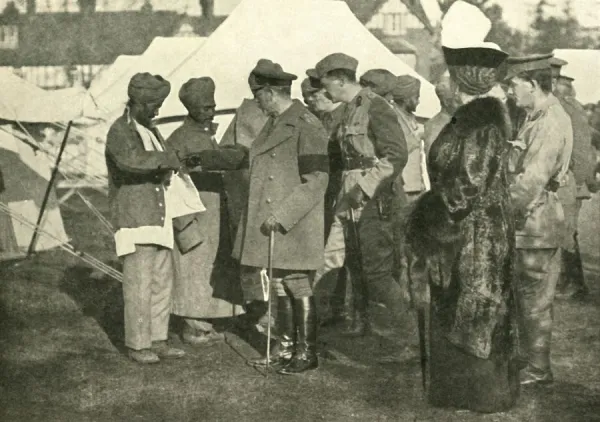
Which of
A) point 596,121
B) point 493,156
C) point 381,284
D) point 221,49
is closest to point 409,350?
point 381,284

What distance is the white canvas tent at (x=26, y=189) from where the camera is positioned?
6406mm

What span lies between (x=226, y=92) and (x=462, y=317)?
3.04 m

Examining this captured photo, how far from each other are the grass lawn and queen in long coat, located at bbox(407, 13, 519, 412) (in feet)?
0.61

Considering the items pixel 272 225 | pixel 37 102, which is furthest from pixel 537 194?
pixel 37 102

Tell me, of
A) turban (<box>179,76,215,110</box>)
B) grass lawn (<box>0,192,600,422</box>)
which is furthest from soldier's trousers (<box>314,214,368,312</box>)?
turban (<box>179,76,215,110</box>)

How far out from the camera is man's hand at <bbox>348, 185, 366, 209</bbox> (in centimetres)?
548

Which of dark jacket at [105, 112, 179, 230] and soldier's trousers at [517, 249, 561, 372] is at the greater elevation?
dark jacket at [105, 112, 179, 230]

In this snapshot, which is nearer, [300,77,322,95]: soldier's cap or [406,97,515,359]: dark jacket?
[406,97,515,359]: dark jacket

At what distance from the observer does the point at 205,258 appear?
18.0 ft

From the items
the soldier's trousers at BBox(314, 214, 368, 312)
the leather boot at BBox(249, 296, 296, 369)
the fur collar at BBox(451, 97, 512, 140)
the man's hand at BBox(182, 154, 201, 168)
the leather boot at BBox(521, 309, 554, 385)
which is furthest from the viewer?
the soldier's trousers at BBox(314, 214, 368, 312)

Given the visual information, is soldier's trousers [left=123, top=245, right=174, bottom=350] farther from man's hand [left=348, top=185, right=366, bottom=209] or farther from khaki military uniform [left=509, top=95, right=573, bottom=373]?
khaki military uniform [left=509, top=95, right=573, bottom=373]

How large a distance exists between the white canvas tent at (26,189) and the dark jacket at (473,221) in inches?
130

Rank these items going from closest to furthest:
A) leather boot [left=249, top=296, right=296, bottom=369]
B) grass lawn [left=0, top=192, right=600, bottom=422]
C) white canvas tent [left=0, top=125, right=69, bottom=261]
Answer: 1. grass lawn [left=0, top=192, right=600, bottom=422]
2. leather boot [left=249, top=296, right=296, bottom=369]
3. white canvas tent [left=0, top=125, right=69, bottom=261]

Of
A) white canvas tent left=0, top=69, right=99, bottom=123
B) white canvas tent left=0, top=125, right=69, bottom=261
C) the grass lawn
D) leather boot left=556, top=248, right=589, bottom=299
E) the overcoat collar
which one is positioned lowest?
the grass lawn
